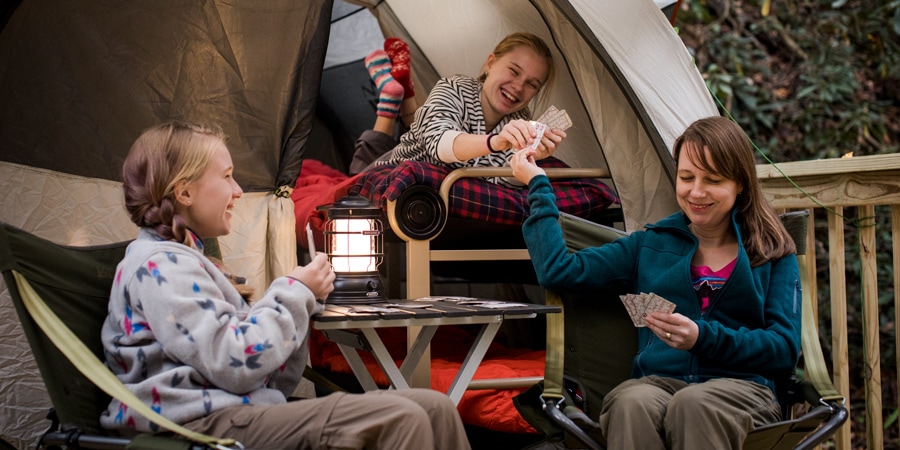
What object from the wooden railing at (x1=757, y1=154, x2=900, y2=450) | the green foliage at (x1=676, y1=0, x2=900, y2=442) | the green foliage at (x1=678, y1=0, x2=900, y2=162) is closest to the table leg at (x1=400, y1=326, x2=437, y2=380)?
the wooden railing at (x1=757, y1=154, x2=900, y2=450)

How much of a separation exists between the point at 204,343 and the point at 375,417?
0.33 metres

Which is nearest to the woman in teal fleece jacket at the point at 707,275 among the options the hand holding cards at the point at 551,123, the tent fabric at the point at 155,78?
the hand holding cards at the point at 551,123

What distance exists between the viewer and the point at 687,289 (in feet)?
7.54

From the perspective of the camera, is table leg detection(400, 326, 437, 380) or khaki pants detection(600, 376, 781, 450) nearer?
khaki pants detection(600, 376, 781, 450)

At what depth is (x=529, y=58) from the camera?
10.5 ft

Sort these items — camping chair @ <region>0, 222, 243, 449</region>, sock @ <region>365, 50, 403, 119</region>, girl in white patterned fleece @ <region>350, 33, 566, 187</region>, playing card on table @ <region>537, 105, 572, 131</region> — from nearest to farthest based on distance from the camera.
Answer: camping chair @ <region>0, 222, 243, 449</region> → playing card on table @ <region>537, 105, 572, 131</region> → girl in white patterned fleece @ <region>350, 33, 566, 187</region> → sock @ <region>365, 50, 403, 119</region>

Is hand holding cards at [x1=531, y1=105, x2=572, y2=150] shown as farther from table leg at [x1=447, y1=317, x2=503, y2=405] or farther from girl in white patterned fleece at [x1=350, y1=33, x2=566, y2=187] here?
table leg at [x1=447, y1=317, x2=503, y2=405]

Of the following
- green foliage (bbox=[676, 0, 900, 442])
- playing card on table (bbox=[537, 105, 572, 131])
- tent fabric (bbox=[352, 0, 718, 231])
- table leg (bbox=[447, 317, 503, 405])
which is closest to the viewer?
table leg (bbox=[447, 317, 503, 405])

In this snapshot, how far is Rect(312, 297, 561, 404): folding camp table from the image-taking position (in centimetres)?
206

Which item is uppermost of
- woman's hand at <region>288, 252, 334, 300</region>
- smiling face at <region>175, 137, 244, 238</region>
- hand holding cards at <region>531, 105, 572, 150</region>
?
hand holding cards at <region>531, 105, 572, 150</region>

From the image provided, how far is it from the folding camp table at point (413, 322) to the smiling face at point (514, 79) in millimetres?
972

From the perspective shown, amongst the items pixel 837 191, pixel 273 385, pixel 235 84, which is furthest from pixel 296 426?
pixel 837 191

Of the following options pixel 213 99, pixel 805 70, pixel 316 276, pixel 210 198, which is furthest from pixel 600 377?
pixel 805 70

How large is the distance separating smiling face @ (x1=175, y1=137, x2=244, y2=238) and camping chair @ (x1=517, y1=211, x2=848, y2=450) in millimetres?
876
